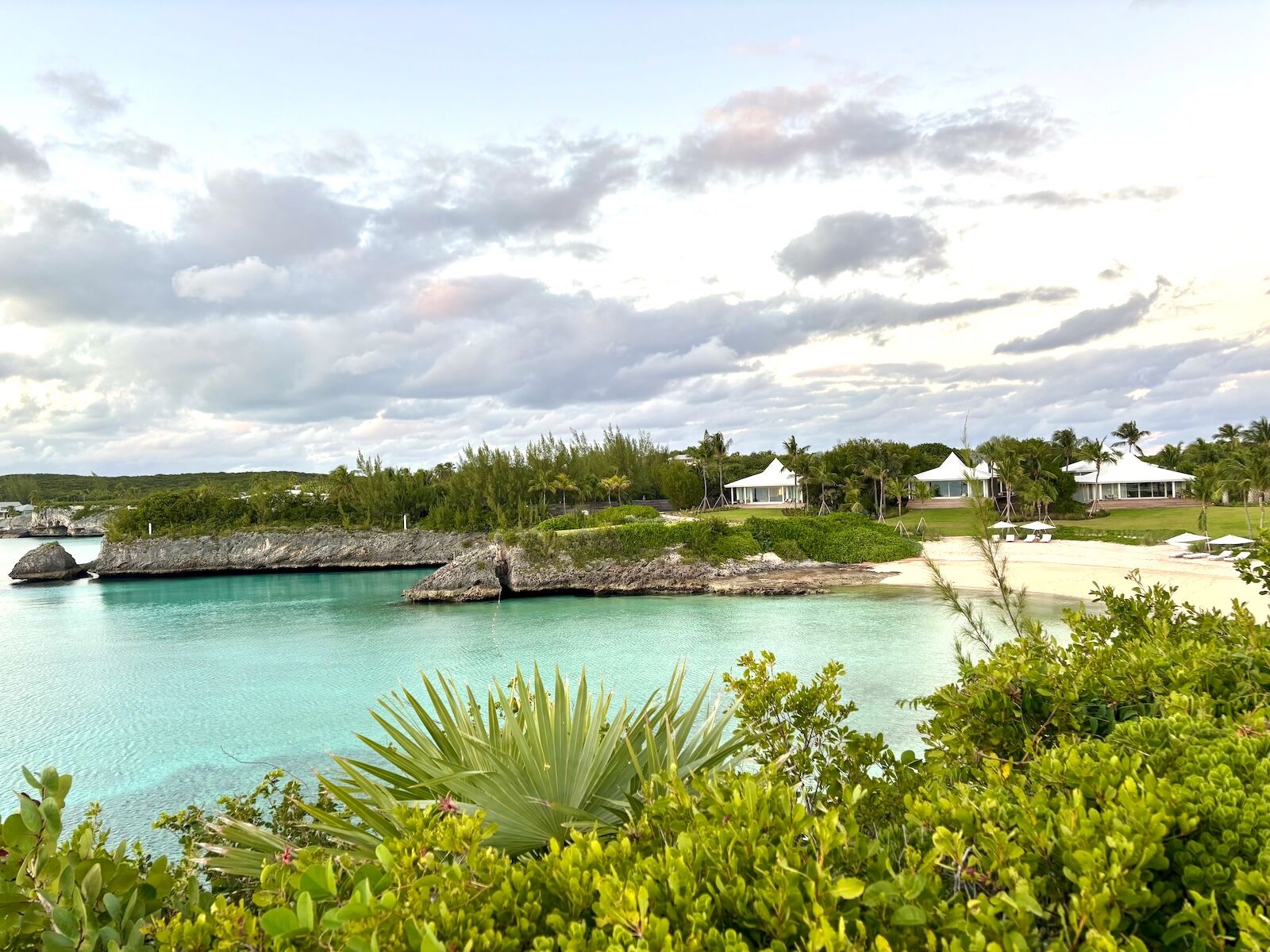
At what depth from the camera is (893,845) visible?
1.99 metres

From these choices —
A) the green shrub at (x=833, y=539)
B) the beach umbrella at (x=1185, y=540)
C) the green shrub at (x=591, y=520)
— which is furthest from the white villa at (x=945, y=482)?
the green shrub at (x=591, y=520)

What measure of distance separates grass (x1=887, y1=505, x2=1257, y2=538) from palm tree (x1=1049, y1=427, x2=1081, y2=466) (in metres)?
4.70

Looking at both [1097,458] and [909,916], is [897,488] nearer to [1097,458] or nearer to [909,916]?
[1097,458]

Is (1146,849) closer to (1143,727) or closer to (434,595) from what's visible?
(1143,727)

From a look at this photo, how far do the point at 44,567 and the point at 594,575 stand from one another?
42.3 metres

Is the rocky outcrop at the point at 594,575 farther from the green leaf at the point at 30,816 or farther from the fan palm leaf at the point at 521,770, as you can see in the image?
the green leaf at the point at 30,816

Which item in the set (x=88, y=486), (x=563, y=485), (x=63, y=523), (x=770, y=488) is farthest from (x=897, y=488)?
(x=88, y=486)

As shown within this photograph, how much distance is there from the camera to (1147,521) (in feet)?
121

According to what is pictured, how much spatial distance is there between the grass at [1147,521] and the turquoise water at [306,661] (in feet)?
49.9

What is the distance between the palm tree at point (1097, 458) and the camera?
43.9 metres

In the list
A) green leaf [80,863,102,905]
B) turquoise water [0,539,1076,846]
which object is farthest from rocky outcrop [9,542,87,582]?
green leaf [80,863,102,905]

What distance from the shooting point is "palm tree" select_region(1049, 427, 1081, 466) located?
151 ft

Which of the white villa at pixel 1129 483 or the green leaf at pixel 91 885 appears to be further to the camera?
the white villa at pixel 1129 483

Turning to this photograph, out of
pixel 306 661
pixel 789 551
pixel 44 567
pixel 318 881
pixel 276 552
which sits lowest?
pixel 306 661
